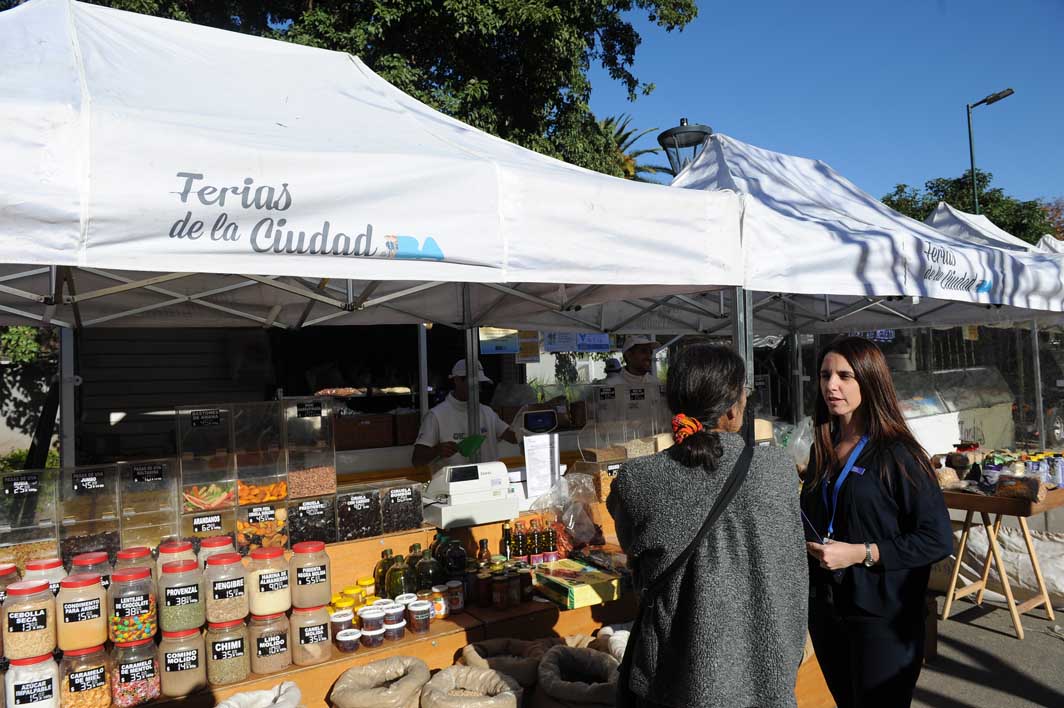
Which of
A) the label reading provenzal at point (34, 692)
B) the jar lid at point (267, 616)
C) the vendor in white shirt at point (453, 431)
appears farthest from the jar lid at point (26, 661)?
the vendor in white shirt at point (453, 431)

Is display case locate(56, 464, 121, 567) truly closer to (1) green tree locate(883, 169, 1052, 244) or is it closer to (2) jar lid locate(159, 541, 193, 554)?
(2) jar lid locate(159, 541, 193, 554)

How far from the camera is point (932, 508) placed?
212 centimetres

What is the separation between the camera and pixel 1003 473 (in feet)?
14.2

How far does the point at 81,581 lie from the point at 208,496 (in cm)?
79

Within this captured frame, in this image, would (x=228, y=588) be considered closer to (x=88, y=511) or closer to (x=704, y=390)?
(x=88, y=511)

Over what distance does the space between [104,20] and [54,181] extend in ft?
5.24

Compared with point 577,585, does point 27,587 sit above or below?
above

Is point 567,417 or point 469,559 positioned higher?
point 567,417

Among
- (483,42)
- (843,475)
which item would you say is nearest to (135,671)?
(843,475)

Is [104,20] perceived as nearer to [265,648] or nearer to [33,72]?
[33,72]

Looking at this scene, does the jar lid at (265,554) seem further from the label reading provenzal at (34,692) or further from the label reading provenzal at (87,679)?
the label reading provenzal at (34,692)

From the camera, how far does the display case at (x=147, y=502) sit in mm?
2801

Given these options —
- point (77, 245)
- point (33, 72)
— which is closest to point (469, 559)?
point (77, 245)

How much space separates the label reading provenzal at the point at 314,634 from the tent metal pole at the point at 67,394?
2.72m
